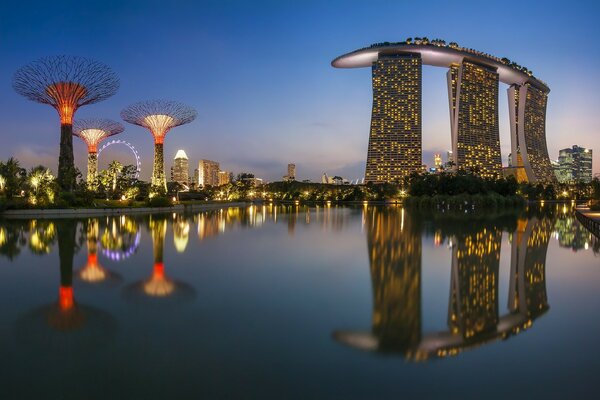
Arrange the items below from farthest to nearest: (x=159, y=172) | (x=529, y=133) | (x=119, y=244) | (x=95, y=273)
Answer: (x=529, y=133), (x=159, y=172), (x=119, y=244), (x=95, y=273)

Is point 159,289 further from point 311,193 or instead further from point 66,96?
point 311,193

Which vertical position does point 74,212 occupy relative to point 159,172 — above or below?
below

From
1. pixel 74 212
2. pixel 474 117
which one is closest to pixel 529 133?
pixel 474 117

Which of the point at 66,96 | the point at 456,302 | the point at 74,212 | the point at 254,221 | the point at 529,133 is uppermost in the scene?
the point at 529,133

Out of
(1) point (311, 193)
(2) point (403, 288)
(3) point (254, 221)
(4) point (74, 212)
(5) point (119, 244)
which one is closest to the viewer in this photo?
(2) point (403, 288)

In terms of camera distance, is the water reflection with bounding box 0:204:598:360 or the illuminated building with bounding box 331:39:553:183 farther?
the illuminated building with bounding box 331:39:553:183

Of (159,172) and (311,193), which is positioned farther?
(311,193)

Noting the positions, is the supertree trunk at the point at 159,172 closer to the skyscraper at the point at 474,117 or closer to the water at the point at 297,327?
the water at the point at 297,327

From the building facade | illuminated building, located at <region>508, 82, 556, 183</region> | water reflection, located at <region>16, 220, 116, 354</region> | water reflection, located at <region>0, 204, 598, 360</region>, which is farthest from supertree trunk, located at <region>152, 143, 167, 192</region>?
illuminated building, located at <region>508, 82, 556, 183</region>

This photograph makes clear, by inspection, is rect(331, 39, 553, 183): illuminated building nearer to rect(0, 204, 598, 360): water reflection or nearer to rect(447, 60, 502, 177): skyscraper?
rect(447, 60, 502, 177): skyscraper
